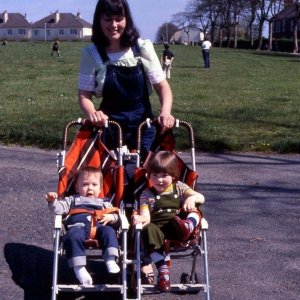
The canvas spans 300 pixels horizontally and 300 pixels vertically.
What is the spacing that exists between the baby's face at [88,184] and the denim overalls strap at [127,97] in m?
0.47

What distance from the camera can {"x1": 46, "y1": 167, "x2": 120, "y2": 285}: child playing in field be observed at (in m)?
5.07

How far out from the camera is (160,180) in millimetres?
5477

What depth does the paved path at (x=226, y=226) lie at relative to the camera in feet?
19.4

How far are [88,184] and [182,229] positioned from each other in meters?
0.81

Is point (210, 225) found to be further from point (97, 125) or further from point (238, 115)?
point (238, 115)

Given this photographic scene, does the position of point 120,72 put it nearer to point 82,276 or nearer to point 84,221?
point 84,221

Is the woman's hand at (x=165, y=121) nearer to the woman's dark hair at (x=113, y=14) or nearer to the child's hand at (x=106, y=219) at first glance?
the woman's dark hair at (x=113, y=14)

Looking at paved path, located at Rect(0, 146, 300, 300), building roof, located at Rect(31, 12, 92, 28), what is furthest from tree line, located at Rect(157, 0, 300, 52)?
paved path, located at Rect(0, 146, 300, 300)

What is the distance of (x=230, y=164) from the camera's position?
10.5 metres

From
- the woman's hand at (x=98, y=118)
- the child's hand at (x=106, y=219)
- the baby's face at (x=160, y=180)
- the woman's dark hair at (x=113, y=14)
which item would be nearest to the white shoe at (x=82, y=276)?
the child's hand at (x=106, y=219)

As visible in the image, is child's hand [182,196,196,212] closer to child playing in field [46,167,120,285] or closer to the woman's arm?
child playing in field [46,167,120,285]

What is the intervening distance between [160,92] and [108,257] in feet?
4.40

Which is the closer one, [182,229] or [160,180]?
[182,229]

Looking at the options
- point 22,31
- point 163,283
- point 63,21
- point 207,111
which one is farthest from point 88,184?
point 22,31
